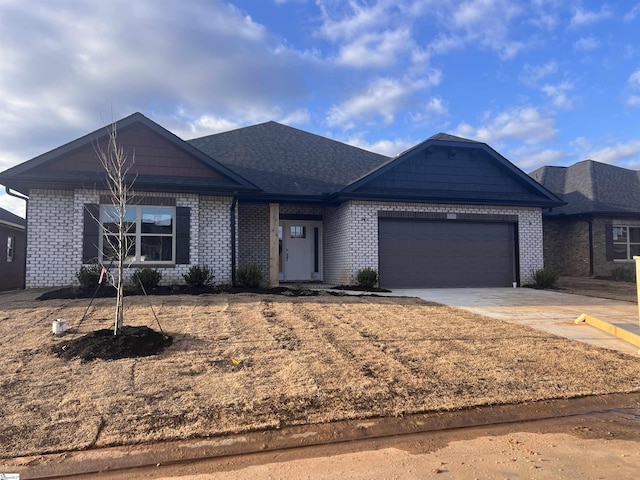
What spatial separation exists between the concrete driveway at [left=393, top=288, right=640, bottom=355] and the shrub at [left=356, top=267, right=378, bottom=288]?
1.42 m

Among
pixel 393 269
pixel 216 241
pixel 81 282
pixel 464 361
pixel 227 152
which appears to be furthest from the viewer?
pixel 227 152

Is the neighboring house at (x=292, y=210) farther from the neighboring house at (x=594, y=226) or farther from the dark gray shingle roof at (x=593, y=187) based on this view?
the dark gray shingle roof at (x=593, y=187)

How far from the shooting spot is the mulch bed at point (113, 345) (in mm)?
5391

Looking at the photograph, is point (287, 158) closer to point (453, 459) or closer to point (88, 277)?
point (88, 277)

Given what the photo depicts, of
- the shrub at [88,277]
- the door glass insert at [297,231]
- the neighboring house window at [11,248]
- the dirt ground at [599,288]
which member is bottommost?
the dirt ground at [599,288]

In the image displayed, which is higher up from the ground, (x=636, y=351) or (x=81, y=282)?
(x=81, y=282)

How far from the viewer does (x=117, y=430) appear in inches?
142

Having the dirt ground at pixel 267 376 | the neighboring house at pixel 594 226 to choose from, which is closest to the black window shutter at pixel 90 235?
the dirt ground at pixel 267 376

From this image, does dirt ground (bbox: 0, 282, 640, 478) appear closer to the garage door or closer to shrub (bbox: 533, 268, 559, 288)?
the garage door

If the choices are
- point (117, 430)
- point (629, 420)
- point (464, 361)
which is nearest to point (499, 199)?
point (464, 361)

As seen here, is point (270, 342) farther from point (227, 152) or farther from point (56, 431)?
point (227, 152)

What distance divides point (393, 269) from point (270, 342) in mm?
8852

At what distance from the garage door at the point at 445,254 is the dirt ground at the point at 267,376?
21.9 feet

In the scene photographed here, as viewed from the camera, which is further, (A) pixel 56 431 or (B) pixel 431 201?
(B) pixel 431 201
